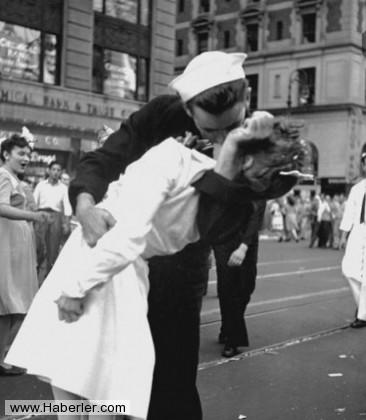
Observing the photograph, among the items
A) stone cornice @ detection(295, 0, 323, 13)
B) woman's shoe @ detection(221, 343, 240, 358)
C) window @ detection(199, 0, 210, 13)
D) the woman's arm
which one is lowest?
woman's shoe @ detection(221, 343, 240, 358)

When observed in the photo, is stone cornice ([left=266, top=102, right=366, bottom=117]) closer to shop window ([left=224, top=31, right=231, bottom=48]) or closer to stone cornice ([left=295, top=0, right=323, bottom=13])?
stone cornice ([left=295, top=0, right=323, bottom=13])

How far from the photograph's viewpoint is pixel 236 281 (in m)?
6.32

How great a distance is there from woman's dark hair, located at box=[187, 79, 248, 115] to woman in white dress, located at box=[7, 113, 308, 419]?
0.60 feet

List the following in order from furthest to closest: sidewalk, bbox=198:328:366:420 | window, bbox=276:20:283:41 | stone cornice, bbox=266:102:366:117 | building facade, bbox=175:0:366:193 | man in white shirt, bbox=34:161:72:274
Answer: window, bbox=276:20:283:41
building facade, bbox=175:0:366:193
stone cornice, bbox=266:102:366:117
man in white shirt, bbox=34:161:72:274
sidewalk, bbox=198:328:366:420

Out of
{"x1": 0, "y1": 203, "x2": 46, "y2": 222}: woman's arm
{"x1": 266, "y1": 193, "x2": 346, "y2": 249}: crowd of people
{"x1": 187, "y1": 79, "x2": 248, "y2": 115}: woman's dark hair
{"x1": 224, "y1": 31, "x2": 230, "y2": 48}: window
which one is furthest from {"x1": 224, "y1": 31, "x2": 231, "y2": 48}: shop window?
{"x1": 187, "y1": 79, "x2": 248, "y2": 115}: woman's dark hair

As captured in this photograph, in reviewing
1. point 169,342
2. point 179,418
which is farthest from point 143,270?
point 179,418

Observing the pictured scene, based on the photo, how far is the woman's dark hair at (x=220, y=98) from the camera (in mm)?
2418

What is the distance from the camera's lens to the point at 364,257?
6215 millimetres

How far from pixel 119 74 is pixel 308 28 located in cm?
2359

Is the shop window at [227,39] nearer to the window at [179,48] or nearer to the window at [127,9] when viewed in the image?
the window at [179,48]

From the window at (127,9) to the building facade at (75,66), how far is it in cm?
4

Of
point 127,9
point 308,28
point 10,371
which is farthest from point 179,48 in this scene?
point 10,371

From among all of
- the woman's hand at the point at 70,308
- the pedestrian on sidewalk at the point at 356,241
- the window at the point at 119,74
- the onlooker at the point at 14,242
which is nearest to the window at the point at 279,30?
the window at the point at 119,74

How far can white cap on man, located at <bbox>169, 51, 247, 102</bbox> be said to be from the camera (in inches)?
96.0
